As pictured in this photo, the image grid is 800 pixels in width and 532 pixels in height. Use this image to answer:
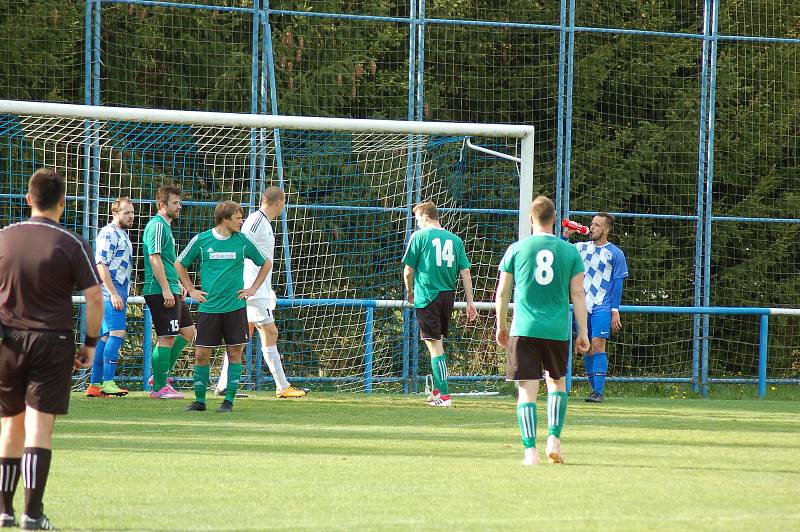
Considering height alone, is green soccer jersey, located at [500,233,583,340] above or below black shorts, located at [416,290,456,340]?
above

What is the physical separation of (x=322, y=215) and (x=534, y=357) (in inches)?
Result: 294

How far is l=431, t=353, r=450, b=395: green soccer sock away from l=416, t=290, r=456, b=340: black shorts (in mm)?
238

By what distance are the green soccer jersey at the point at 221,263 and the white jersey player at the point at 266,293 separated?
1.77 feet

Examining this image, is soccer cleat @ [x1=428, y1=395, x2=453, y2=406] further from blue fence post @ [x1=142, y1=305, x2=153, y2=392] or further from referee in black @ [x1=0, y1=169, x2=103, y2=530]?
referee in black @ [x1=0, y1=169, x2=103, y2=530]

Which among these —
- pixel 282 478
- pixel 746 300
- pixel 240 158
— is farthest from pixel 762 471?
pixel 746 300

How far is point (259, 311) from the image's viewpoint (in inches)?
472

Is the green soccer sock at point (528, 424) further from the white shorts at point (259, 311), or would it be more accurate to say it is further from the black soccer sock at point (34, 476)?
the white shorts at point (259, 311)

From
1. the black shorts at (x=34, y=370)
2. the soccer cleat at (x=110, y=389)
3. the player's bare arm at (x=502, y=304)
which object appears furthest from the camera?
the soccer cleat at (x=110, y=389)

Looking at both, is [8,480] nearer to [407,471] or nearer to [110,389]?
[407,471]

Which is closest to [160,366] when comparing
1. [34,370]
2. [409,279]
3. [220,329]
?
[220,329]

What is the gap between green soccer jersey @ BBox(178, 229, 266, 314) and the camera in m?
10.6

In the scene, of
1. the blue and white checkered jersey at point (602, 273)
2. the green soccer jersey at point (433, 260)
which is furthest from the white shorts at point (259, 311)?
the blue and white checkered jersey at point (602, 273)

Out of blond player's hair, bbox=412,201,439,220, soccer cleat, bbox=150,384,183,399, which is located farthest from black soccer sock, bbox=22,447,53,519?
soccer cleat, bbox=150,384,183,399

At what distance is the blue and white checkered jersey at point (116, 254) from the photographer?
11.9 metres
